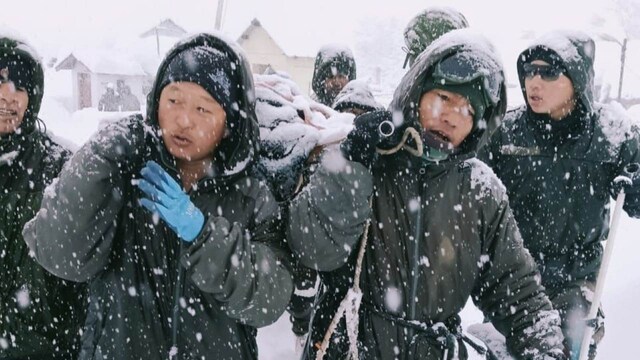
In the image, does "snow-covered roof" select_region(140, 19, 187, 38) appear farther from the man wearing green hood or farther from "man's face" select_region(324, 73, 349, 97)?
the man wearing green hood

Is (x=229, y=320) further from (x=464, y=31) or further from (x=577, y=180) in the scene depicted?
(x=577, y=180)

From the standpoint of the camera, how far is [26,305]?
2.49 metres

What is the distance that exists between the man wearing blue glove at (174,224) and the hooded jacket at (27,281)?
0.58 metres

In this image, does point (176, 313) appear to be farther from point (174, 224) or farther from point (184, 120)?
point (184, 120)

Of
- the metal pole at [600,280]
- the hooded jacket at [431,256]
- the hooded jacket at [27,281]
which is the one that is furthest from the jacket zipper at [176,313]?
the metal pole at [600,280]

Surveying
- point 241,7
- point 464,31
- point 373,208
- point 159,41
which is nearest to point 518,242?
point 373,208

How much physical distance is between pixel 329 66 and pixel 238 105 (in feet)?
15.9

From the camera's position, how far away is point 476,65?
2.22 meters

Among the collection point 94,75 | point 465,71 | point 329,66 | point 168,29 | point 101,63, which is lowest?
point 94,75

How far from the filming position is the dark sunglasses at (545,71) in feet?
11.6

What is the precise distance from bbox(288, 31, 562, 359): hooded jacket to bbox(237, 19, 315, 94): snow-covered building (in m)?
32.7

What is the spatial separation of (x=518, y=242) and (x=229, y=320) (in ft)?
4.19

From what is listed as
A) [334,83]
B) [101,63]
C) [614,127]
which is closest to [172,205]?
[614,127]

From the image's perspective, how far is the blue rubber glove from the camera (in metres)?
1.76
